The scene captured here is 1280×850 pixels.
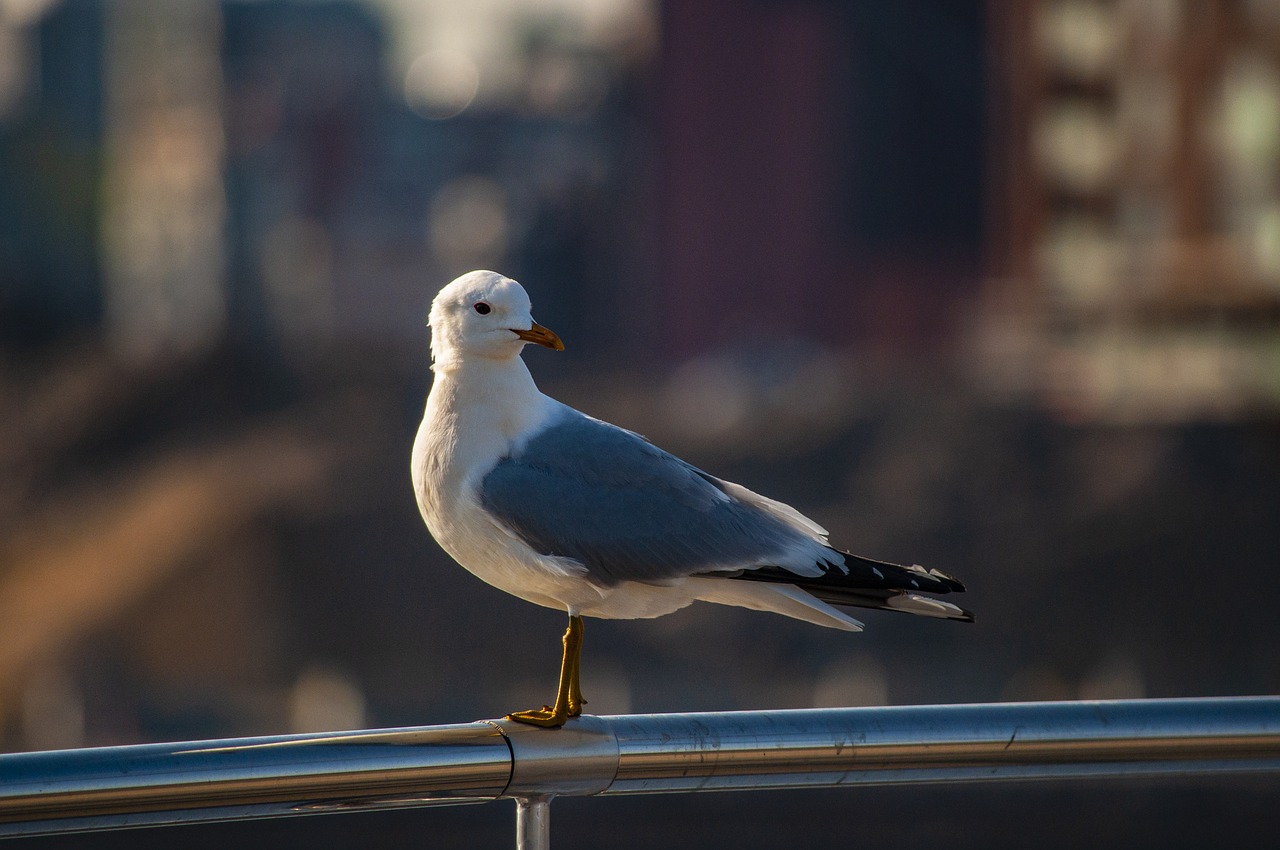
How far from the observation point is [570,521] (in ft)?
10.2

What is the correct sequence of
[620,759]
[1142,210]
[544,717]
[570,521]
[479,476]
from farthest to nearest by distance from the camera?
1. [1142,210]
2. [570,521]
3. [479,476]
4. [544,717]
5. [620,759]

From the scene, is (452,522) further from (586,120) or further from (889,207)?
(586,120)

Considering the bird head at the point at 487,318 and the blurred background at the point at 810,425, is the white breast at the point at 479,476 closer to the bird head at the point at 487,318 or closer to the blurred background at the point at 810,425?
the bird head at the point at 487,318

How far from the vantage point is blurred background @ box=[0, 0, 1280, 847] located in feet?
79.8

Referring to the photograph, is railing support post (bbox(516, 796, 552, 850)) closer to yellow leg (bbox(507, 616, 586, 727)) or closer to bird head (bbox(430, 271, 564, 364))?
yellow leg (bbox(507, 616, 586, 727))

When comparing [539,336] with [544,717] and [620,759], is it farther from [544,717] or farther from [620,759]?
[620,759]

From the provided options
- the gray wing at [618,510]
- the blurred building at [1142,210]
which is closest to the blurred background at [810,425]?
the blurred building at [1142,210]

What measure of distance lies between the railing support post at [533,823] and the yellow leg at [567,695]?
0.14m

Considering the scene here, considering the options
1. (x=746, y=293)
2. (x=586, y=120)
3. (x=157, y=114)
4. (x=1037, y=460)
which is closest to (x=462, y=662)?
(x=1037, y=460)

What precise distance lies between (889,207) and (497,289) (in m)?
54.0

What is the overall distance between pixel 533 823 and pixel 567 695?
335 millimetres

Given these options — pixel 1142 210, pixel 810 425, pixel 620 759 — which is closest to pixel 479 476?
pixel 620 759

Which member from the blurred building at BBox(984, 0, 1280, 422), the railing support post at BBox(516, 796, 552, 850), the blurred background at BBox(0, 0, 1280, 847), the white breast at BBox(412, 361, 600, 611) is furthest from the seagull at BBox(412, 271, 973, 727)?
the blurred building at BBox(984, 0, 1280, 422)

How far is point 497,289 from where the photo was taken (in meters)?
3.00
